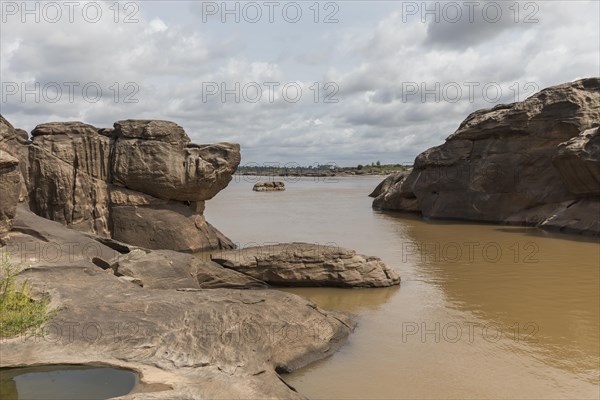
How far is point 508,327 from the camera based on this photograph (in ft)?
29.9

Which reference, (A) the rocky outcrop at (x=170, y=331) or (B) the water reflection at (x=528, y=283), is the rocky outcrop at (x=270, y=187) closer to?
(B) the water reflection at (x=528, y=283)

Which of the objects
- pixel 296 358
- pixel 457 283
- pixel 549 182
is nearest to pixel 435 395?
pixel 296 358

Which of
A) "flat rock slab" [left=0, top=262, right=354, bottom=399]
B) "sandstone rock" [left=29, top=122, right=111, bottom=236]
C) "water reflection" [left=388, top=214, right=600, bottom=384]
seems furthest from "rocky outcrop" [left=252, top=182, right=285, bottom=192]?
"flat rock slab" [left=0, top=262, right=354, bottom=399]

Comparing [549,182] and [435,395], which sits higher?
[549,182]

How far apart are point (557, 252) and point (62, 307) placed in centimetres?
1455

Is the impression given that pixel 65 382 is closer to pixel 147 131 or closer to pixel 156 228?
pixel 156 228

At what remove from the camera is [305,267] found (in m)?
11.7

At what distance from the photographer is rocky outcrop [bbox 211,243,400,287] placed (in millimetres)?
11680

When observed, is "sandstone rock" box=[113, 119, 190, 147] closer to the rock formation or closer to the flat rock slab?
the rock formation

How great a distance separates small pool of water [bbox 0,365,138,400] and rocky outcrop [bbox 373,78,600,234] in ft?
61.8

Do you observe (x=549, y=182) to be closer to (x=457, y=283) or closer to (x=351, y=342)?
(x=457, y=283)

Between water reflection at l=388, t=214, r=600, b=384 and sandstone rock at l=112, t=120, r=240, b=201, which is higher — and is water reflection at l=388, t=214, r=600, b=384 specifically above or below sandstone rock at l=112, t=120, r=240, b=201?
below

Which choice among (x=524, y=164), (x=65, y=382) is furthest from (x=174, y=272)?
(x=524, y=164)

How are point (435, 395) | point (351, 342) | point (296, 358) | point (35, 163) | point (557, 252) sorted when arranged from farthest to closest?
1. point (557, 252)
2. point (35, 163)
3. point (351, 342)
4. point (296, 358)
5. point (435, 395)
